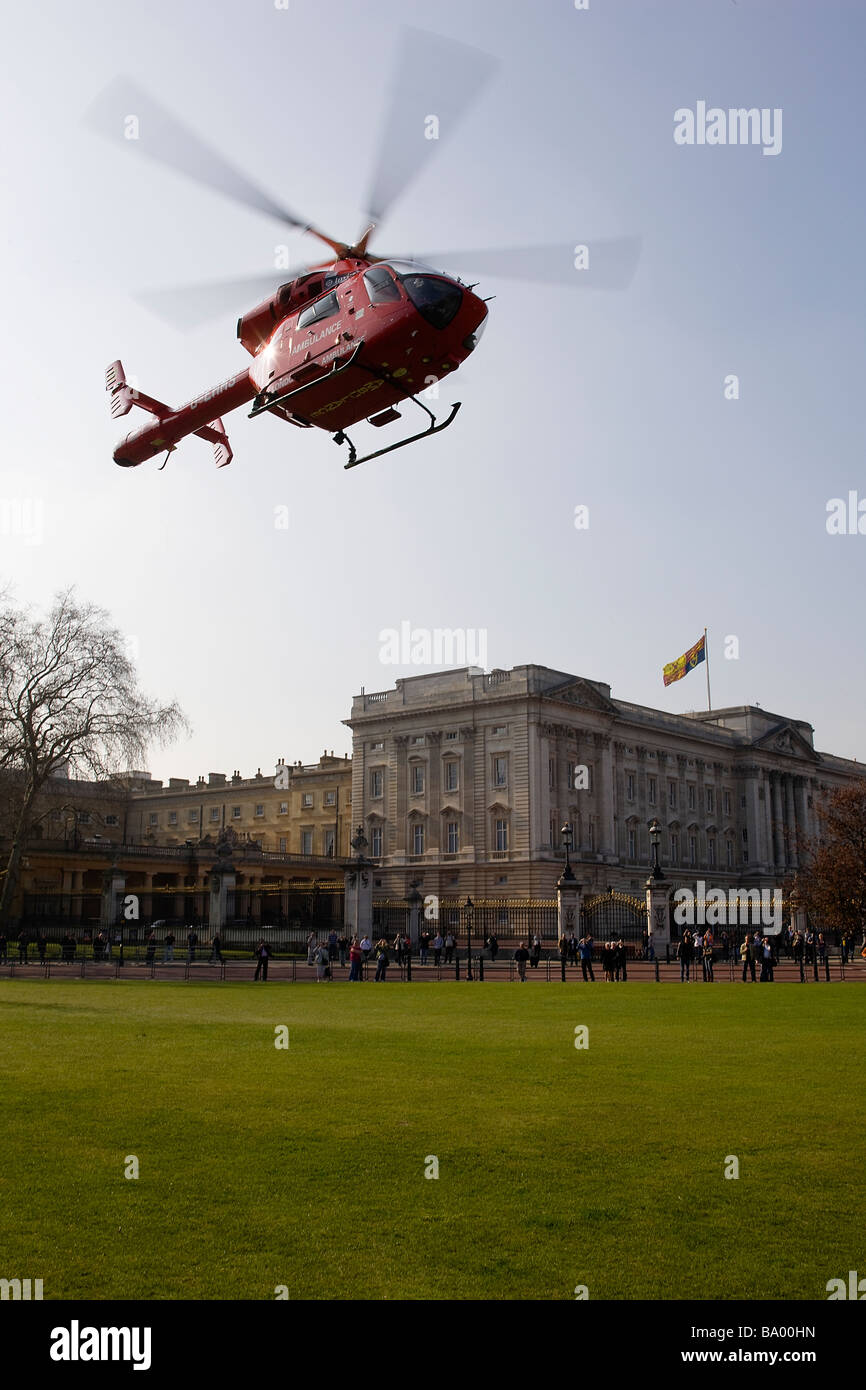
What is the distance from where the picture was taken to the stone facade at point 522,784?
80.9m

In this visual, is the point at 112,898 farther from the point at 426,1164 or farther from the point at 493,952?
the point at 426,1164

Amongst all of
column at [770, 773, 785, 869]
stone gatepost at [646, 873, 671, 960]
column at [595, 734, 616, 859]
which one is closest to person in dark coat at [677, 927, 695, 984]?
stone gatepost at [646, 873, 671, 960]

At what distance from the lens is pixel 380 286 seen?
1697 cm

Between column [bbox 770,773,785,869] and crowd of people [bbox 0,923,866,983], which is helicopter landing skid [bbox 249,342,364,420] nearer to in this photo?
crowd of people [bbox 0,923,866,983]

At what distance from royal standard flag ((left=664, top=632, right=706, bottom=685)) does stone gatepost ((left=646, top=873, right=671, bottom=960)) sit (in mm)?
38839

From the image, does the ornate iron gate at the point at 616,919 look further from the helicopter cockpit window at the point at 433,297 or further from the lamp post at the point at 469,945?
the helicopter cockpit window at the point at 433,297

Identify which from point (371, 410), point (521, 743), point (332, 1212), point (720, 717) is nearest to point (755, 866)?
point (720, 717)

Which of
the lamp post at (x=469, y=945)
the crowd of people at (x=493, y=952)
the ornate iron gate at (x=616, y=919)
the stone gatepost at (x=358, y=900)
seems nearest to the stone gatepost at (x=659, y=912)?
the crowd of people at (x=493, y=952)

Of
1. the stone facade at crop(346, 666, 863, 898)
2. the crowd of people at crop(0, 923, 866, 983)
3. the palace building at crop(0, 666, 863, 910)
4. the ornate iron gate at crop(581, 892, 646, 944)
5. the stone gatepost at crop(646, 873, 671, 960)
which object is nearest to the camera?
the crowd of people at crop(0, 923, 866, 983)

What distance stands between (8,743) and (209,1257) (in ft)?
143

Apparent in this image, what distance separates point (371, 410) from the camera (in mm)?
17938

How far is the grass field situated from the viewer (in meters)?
7.25

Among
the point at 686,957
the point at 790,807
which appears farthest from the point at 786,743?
the point at 686,957
